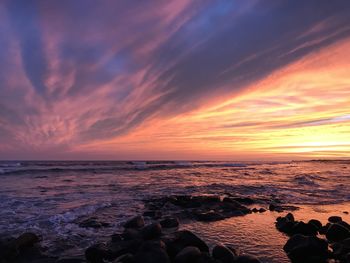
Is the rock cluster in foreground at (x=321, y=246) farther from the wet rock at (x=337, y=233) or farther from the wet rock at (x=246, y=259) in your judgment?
the wet rock at (x=246, y=259)

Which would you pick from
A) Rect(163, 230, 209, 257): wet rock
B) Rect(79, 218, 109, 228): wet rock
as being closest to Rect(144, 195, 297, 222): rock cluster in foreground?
Rect(79, 218, 109, 228): wet rock

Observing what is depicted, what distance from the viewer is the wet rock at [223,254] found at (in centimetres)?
686

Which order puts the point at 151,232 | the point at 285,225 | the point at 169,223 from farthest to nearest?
1. the point at 169,223
2. the point at 285,225
3. the point at 151,232

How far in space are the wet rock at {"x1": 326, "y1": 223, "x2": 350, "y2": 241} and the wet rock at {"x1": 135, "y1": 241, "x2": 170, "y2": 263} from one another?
5007mm

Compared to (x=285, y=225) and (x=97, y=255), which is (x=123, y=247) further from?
(x=285, y=225)

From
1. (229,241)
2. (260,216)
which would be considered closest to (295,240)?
(229,241)

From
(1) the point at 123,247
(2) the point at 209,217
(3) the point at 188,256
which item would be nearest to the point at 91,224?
(1) the point at 123,247

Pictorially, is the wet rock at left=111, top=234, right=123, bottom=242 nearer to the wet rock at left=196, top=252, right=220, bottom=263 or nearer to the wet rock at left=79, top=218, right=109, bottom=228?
the wet rock at left=79, top=218, right=109, bottom=228

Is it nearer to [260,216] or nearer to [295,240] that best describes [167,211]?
[260,216]

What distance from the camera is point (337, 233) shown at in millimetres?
8969

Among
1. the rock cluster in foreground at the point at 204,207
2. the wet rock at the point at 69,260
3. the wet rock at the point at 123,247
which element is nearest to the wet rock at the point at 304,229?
the rock cluster in foreground at the point at 204,207

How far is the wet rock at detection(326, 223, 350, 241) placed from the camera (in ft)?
29.2

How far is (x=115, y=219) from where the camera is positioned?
468 inches

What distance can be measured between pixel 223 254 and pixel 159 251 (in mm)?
1403
